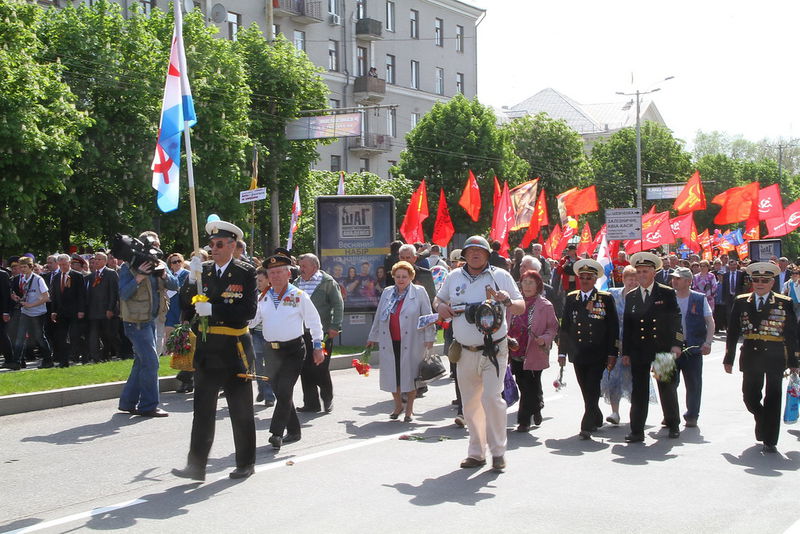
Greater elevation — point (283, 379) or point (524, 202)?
point (524, 202)

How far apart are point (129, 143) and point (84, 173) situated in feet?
5.87

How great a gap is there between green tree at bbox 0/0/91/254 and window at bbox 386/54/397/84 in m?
33.9

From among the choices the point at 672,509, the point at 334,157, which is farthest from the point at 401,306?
the point at 334,157

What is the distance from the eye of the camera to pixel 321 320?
11125 mm

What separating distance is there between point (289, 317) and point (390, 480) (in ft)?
6.55

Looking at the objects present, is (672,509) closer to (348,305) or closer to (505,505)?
(505,505)

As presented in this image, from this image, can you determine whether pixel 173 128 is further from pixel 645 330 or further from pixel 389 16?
pixel 389 16

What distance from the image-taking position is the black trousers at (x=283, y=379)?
8531mm

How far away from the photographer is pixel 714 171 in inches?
2940

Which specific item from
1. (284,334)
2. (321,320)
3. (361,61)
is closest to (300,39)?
(361,61)

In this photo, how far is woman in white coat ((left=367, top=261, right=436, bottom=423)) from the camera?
33.7ft

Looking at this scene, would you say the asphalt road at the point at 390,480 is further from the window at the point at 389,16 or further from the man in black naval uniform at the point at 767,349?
the window at the point at 389,16

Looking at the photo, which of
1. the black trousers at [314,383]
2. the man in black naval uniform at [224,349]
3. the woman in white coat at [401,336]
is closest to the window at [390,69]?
the black trousers at [314,383]

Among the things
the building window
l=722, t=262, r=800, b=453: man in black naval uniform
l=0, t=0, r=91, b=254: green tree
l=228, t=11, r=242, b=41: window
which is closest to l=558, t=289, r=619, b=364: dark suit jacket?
l=722, t=262, r=800, b=453: man in black naval uniform
